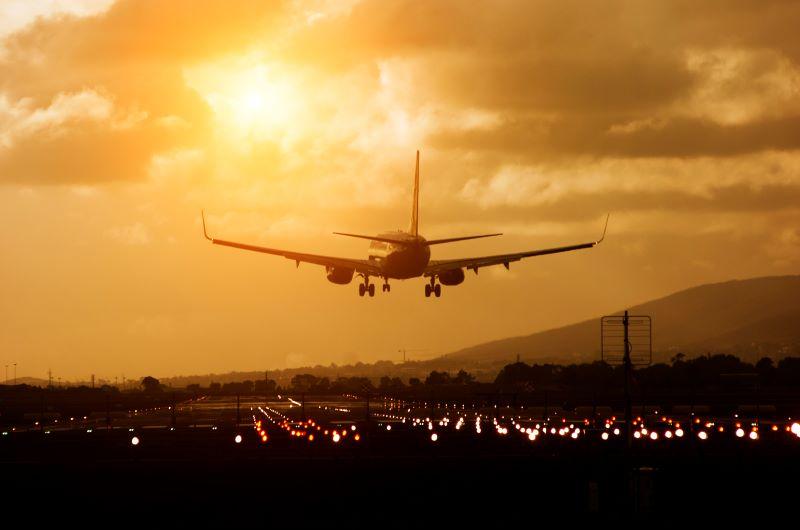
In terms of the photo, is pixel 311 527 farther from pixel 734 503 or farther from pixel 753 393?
pixel 753 393

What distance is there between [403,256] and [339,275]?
987 cm

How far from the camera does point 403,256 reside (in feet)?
343

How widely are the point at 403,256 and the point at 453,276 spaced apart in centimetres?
918

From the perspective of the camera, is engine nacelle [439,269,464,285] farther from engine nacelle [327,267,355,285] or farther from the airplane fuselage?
engine nacelle [327,267,355,285]

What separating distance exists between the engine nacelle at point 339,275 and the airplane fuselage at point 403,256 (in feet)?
14.1

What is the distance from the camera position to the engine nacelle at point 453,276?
112188 millimetres

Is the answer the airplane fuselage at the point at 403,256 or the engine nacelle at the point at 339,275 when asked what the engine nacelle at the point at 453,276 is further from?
the engine nacelle at the point at 339,275

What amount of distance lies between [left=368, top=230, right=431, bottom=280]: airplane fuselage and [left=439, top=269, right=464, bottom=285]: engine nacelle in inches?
147

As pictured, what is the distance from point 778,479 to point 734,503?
Result: 985cm

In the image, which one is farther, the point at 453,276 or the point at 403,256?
the point at 453,276

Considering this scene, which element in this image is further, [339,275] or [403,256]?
[339,275]

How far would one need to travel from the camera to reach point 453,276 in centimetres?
11238

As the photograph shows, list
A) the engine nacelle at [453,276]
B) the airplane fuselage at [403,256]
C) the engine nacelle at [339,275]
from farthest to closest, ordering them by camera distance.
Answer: the engine nacelle at [453,276] < the engine nacelle at [339,275] < the airplane fuselage at [403,256]

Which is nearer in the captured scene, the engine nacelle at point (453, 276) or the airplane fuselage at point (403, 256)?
the airplane fuselage at point (403, 256)
